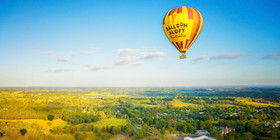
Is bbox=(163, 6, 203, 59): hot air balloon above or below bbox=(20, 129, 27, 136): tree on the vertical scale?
above

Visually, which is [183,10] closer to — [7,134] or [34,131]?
[34,131]

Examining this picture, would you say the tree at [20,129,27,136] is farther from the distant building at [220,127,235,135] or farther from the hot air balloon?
the distant building at [220,127,235,135]

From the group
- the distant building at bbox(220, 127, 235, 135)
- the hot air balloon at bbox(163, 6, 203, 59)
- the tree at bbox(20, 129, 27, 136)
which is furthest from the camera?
the distant building at bbox(220, 127, 235, 135)

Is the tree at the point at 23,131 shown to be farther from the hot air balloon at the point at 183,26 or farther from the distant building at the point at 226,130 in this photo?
the distant building at the point at 226,130

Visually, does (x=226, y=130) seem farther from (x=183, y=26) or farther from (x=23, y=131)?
(x=23, y=131)

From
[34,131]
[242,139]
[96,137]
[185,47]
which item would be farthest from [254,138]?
[34,131]

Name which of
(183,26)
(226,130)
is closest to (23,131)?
(183,26)

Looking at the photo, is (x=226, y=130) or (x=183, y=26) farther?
(x=226, y=130)

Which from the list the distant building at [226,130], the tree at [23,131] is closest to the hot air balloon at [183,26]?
the distant building at [226,130]

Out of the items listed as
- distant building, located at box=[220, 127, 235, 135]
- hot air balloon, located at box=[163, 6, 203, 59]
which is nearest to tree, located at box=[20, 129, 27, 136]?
hot air balloon, located at box=[163, 6, 203, 59]
